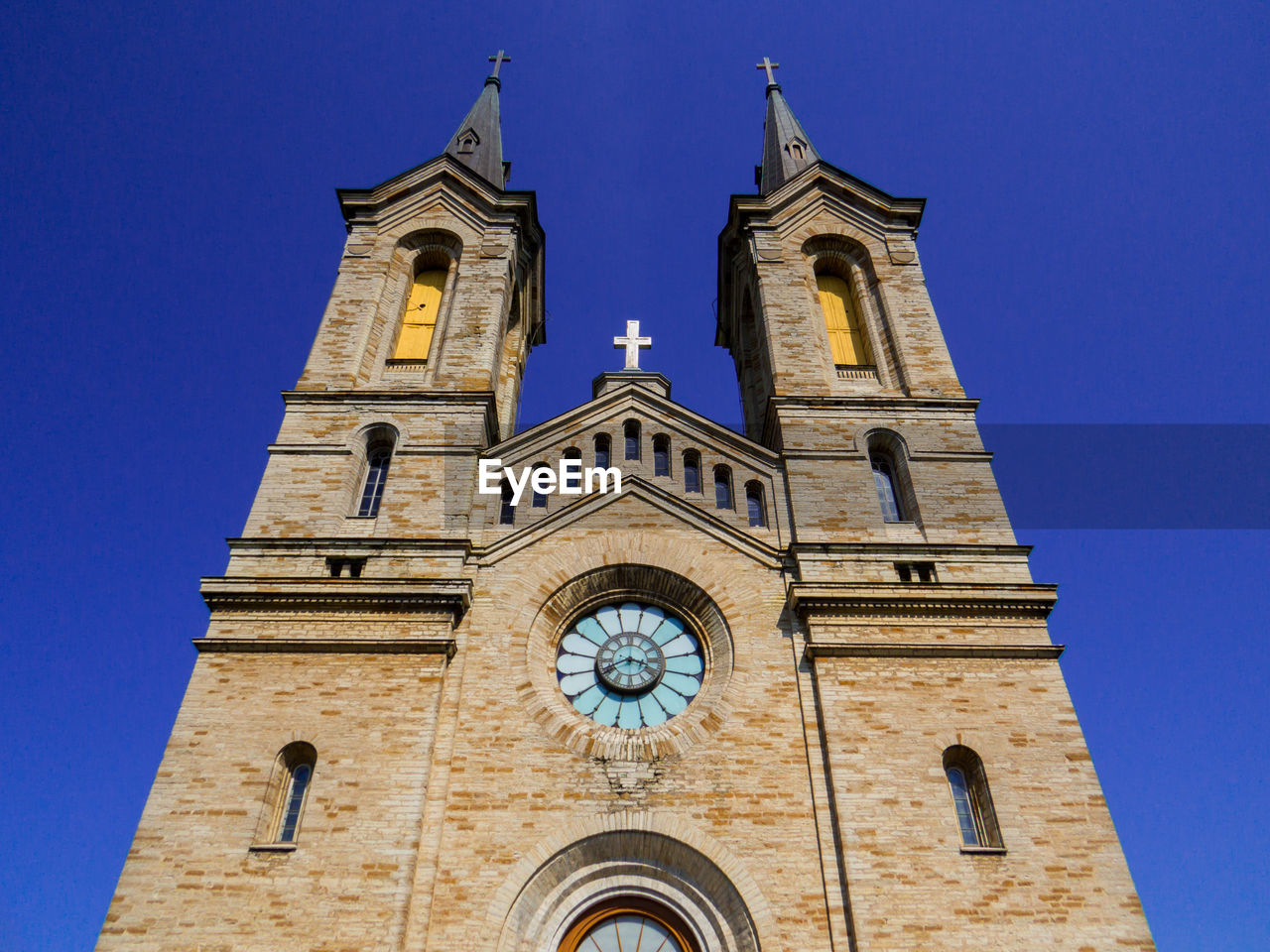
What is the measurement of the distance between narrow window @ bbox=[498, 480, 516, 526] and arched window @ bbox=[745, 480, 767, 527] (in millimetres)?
3998

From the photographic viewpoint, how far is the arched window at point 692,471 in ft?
56.7

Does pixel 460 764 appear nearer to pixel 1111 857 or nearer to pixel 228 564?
pixel 228 564

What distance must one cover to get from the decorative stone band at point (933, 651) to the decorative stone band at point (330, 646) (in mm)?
5493

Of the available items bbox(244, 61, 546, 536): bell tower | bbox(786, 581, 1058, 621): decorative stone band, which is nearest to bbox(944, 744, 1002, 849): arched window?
bbox(786, 581, 1058, 621): decorative stone band

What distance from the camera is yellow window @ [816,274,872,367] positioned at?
20.1 meters

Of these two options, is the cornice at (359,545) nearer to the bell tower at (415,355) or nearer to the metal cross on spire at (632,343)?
the bell tower at (415,355)

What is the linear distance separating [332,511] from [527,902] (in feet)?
23.5

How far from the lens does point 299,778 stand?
43.4 ft

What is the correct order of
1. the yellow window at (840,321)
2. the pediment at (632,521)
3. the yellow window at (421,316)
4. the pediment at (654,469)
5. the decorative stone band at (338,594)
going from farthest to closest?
1. the yellow window at (840,321)
2. the yellow window at (421,316)
3. the pediment at (654,469)
4. the pediment at (632,521)
5. the decorative stone band at (338,594)

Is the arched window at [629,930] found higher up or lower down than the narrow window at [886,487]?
lower down

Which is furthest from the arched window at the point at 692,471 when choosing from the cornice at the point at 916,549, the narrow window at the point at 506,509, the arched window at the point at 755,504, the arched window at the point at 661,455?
the narrow window at the point at 506,509

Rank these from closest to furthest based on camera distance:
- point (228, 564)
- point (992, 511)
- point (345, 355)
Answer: point (228, 564)
point (992, 511)
point (345, 355)

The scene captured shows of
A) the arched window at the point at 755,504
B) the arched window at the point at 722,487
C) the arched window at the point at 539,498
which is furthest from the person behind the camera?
the arched window at the point at 722,487

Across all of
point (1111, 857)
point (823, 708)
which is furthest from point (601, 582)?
point (1111, 857)
